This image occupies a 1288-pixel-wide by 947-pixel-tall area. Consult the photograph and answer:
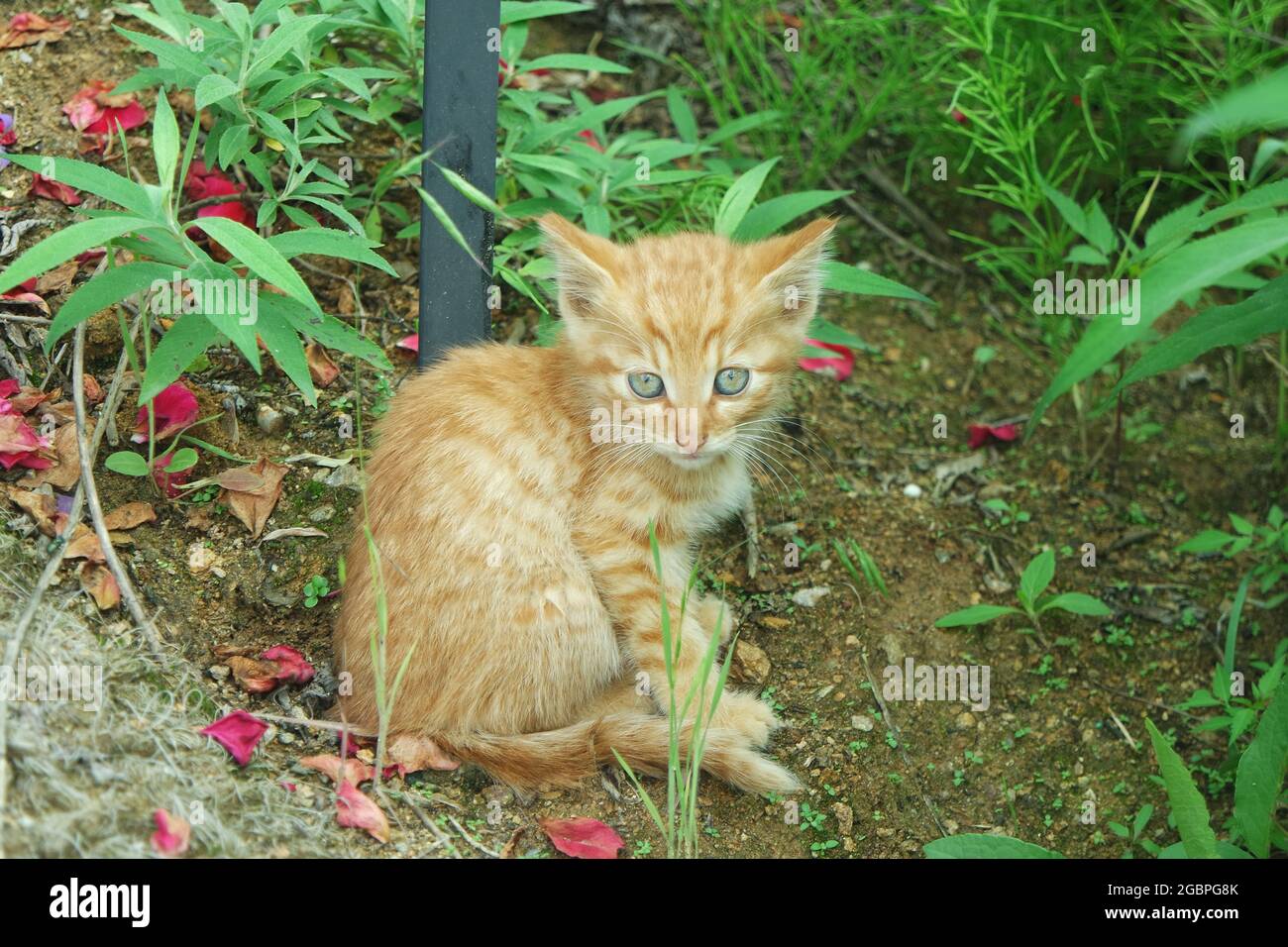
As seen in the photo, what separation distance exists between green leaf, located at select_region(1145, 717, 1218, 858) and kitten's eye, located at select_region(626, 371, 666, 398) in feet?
4.24

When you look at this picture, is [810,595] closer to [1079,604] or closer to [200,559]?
[1079,604]

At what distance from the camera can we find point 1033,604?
10.5 ft

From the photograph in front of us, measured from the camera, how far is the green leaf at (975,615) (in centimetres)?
309

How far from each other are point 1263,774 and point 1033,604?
90cm

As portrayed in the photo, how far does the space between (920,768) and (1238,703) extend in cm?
84

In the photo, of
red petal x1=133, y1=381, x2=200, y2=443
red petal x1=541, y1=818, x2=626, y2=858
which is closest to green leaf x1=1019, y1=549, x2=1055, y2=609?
red petal x1=541, y1=818, x2=626, y2=858

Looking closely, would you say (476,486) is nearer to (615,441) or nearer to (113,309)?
(615,441)

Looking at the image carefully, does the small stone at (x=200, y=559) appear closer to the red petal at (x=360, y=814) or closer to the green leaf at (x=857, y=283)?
the red petal at (x=360, y=814)

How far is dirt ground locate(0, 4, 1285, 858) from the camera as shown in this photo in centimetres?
269

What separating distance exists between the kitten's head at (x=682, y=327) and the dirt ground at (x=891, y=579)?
574 mm

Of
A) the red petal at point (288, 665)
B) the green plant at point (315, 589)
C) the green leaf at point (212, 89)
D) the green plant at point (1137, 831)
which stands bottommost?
the green plant at point (1137, 831)

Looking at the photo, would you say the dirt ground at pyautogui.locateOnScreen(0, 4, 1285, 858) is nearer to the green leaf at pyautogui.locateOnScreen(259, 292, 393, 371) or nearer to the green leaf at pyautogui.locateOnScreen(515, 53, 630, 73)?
the green leaf at pyautogui.locateOnScreen(259, 292, 393, 371)

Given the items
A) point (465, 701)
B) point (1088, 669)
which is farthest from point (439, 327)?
point (1088, 669)

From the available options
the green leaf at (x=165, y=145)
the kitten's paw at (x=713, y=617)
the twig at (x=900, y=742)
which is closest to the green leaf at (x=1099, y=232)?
the twig at (x=900, y=742)
